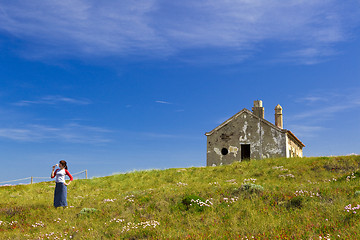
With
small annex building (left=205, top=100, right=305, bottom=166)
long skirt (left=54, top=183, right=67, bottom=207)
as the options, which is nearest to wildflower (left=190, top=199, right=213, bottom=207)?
long skirt (left=54, top=183, right=67, bottom=207)

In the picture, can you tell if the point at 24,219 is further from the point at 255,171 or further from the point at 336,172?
the point at 336,172

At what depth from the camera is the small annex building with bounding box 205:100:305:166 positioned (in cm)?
3622

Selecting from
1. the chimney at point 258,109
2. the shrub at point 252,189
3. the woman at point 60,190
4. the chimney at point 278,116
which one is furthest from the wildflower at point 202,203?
the chimney at point 278,116

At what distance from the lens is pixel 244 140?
3725cm

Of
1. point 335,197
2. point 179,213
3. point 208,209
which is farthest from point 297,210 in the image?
point 179,213

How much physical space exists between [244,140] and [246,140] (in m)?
0.24

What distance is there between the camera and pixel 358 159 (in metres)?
27.5

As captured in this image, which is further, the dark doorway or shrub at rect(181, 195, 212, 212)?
the dark doorway

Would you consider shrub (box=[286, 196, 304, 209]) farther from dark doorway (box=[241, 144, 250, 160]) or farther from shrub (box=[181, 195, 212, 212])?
dark doorway (box=[241, 144, 250, 160])

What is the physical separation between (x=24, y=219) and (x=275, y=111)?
115 ft

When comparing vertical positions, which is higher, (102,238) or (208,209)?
(208,209)

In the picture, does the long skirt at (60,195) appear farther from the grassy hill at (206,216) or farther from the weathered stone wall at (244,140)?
the weathered stone wall at (244,140)

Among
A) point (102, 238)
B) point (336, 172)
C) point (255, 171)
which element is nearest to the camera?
point (102, 238)

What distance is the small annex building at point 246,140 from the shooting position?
3622 cm
